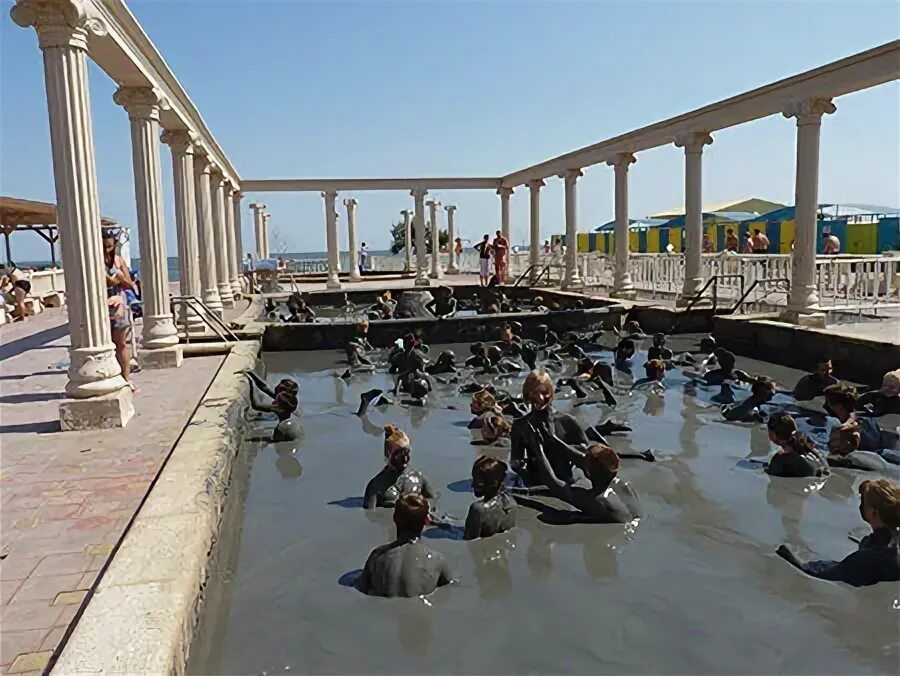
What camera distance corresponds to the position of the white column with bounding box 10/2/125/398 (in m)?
6.56

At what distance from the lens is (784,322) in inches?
498

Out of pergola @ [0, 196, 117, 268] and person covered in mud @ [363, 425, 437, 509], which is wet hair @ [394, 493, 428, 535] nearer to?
person covered in mud @ [363, 425, 437, 509]

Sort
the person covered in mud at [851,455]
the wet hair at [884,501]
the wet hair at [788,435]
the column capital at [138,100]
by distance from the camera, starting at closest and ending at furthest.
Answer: the wet hair at [884,501]
the wet hair at [788,435]
the person covered in mud at [851,455]
the column capital at [138,100]

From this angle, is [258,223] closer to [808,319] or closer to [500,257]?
[500,257]

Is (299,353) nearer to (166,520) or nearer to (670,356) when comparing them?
(670,356)

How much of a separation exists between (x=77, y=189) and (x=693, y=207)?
13.0 meters

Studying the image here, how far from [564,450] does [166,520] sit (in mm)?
3239

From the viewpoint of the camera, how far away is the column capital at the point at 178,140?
13.2 meters

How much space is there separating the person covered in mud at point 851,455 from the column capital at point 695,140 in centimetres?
1048

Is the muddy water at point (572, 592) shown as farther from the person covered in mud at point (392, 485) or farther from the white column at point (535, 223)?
the white column at point (535, 223)

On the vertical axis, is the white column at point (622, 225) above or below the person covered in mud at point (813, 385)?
above

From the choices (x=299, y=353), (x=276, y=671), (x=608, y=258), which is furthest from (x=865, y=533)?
(x=608, y=258)

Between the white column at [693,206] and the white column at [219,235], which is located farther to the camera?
the white column at [219,235]

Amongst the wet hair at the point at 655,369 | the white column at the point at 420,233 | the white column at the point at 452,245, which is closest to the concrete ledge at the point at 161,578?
the wet hair at the point at 655,369
